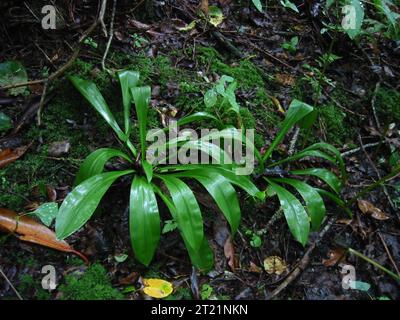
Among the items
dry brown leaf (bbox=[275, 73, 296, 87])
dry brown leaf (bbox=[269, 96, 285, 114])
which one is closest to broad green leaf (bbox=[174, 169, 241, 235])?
dry brown leaf (bbox=[269, 96, 285, 114])

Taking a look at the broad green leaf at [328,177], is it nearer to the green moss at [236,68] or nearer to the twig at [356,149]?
the twig at [356,149]

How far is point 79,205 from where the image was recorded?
1695 millimetres

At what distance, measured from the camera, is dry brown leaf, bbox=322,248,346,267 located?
83.9 inches

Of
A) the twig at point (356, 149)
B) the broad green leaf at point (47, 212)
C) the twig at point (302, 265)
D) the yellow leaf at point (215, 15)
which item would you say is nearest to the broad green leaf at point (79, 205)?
the broad green leaf at point (47, 212)

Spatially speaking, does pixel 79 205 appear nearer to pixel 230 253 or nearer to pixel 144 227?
pixel 144 227

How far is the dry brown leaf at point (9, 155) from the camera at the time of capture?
6.72ft

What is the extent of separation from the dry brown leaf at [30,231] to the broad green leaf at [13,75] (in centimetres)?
87

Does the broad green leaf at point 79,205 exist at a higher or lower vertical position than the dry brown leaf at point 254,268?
higher

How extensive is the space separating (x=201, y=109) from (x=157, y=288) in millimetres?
1252

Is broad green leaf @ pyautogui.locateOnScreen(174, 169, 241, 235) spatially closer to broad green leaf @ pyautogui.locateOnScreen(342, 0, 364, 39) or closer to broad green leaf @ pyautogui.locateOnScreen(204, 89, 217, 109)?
broad green leaf @ pyautogui.locateOnScreen(204, 89, 217, 109)

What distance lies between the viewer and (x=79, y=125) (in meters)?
2.33

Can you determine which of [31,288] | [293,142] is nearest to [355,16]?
[293,142]

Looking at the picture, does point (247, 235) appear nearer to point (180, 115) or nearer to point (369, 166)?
point (180, 115)

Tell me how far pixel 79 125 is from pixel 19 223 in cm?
74
